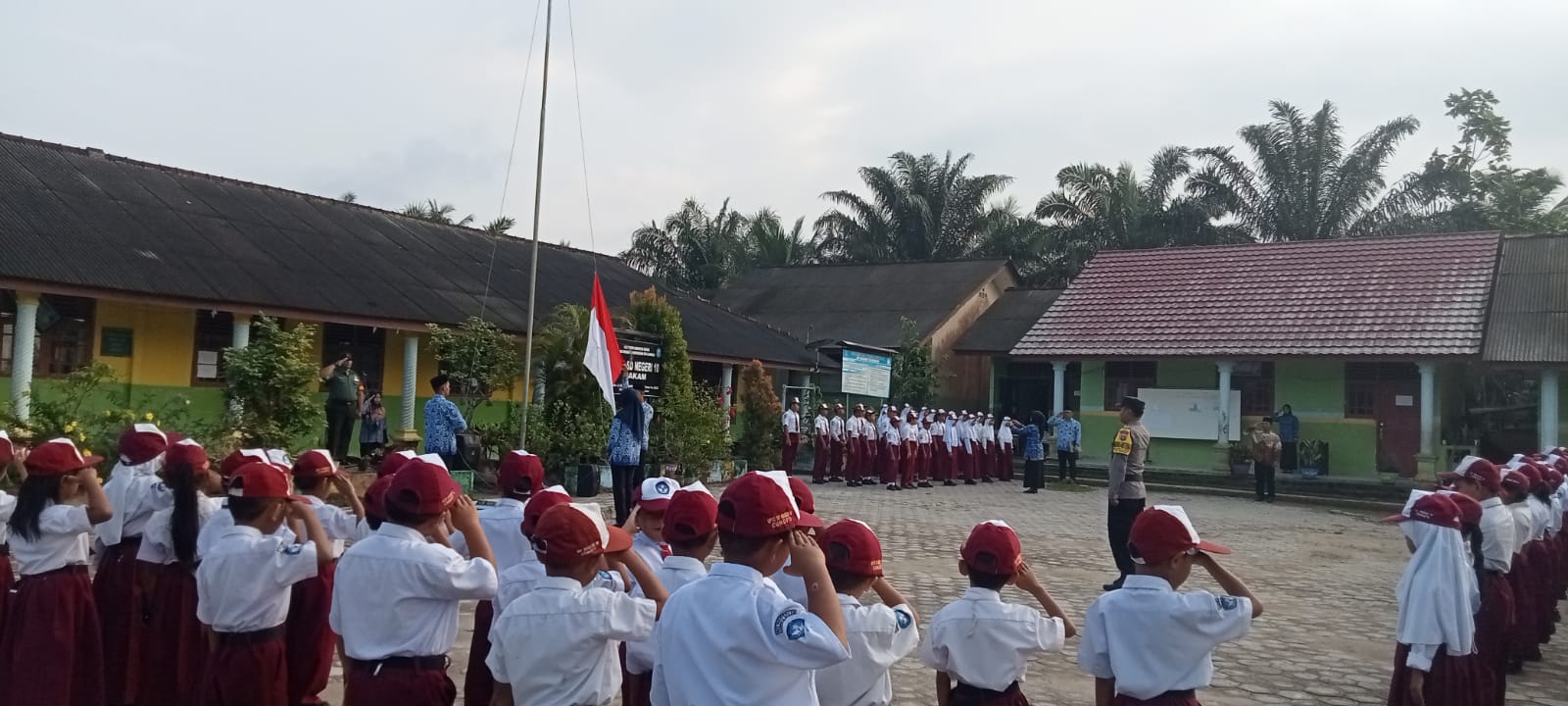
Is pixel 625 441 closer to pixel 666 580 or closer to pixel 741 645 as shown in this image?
pixel 666 580

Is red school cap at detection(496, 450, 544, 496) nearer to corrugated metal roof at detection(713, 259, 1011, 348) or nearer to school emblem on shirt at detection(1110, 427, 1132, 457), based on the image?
school emblem on shirt at detection(1110, 427, 1132, 457)

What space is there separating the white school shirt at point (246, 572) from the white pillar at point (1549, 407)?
21.8 metres

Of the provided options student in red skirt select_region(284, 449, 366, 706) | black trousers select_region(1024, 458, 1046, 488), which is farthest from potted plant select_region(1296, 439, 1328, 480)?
student in red skirt select_region(284, 449, 366, 706)

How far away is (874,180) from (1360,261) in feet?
53.4

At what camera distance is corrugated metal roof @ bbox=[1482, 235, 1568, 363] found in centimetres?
2020

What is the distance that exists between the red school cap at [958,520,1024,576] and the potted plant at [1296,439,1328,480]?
20301 mm

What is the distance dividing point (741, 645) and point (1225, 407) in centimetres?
2244

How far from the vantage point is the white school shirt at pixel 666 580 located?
12.5 feet

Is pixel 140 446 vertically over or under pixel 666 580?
over

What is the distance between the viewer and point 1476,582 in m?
5.77

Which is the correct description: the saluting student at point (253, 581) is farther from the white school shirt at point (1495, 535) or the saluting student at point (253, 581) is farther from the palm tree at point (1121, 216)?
the palm tree at point (1121, 216)

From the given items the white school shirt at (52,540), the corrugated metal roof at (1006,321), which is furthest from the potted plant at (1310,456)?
the white school shirt at (52,540)

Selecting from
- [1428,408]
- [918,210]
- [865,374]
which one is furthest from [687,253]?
[1428,408]

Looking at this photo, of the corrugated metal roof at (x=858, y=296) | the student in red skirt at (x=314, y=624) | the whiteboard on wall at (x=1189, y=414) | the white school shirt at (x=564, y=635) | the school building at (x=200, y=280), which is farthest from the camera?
the corrugated metal roof at (x=858, y=296)
